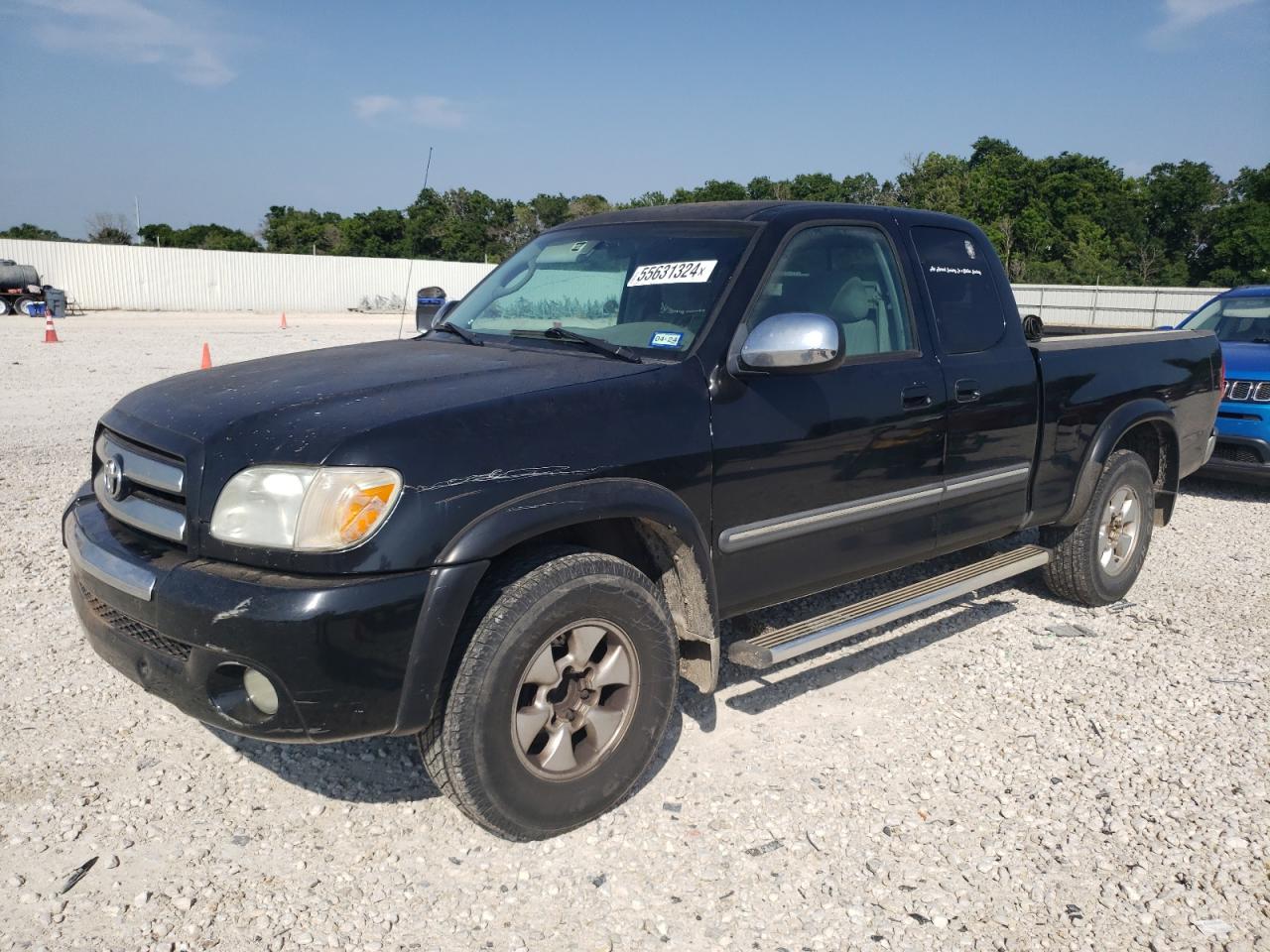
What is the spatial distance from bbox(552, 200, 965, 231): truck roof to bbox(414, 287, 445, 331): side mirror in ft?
2.54

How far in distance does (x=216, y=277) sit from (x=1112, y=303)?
34849mm

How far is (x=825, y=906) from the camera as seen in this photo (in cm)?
276

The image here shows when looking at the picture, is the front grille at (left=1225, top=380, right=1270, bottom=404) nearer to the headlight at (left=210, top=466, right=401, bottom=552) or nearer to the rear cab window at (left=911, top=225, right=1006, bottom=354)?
the rear cab window at (left=911, top=225, right=1006, bottom=354)

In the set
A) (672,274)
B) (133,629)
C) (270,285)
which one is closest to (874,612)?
(672,274)

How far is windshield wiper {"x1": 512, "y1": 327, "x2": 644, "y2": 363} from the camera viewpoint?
338cm

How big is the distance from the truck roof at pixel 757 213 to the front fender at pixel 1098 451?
4.52 ft

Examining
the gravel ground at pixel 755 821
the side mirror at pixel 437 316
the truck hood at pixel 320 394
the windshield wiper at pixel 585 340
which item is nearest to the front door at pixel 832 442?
the windshield wiper at pixel 585 340

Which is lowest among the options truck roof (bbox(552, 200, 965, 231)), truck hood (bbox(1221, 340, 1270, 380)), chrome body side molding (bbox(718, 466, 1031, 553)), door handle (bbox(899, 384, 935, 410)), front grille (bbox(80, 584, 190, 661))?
front grille (bbox(80, 584, 190, 661))

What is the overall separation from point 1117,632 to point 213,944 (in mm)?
4296

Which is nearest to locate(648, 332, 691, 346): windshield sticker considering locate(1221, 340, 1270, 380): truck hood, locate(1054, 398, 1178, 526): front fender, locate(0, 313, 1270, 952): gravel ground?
locate(0, 313, 1270, 952): gravel ground

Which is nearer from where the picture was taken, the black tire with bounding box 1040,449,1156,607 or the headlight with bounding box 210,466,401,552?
the headlight with bounding box 210,466,401,552

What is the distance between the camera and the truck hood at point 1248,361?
25.6 feet

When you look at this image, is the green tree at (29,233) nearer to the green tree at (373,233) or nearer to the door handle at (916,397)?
the green tree at (373,233)

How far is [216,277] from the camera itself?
4200 centimetres
